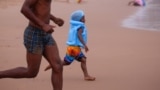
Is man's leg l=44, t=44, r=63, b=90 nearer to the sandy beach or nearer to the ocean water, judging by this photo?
the sandy beach

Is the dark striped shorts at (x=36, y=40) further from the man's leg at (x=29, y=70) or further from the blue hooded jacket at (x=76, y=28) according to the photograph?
the blue hooded jacket at (x=76, y=28)

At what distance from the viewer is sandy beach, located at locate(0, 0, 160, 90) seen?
22.8 ft

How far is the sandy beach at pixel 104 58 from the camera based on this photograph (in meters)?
6.95

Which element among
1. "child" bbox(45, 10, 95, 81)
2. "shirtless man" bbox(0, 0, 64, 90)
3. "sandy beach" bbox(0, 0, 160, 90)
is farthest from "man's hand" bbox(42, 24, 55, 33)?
"child" bbox(45, 10, 95, 81)

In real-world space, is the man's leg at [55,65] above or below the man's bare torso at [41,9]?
below

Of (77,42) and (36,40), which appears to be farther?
A: (77,42)

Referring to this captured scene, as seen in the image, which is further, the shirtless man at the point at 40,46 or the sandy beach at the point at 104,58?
the sandy beach at the point at 104,58

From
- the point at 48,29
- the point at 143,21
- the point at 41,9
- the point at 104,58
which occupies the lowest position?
the point at 104,58

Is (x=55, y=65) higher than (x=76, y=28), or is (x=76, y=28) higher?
(x=76, y=28)

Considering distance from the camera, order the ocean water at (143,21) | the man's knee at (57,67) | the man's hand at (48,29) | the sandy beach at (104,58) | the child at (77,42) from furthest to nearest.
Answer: the ocean water at (143,21)
the child at (77,42)
the sandy beach at (104,58)
the man's knee at (57,67)
the man's hand at (48,29)

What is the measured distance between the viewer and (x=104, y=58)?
9164 mm

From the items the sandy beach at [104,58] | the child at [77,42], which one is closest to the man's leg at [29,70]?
the sandy beach at [104,58]

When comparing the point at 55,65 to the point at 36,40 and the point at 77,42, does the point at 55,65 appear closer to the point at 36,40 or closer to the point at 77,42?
the point at 36,40

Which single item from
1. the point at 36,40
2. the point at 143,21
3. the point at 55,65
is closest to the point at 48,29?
the point at 36,40
